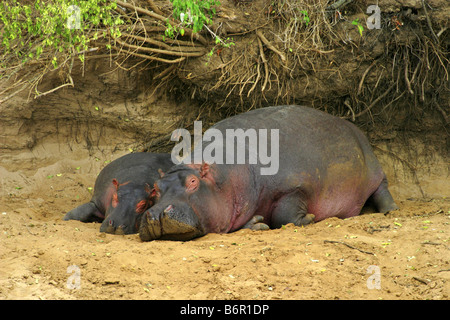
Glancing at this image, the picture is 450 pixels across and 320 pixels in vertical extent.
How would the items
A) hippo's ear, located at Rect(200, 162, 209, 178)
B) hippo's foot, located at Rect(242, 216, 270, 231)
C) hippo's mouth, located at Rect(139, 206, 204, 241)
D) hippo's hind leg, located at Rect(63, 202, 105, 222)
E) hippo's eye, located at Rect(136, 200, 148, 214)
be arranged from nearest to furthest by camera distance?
hippo's mouth, located at Rect(139, 206, 204, 241) → hippo's ear, located at Rect(200, 162, 209, 178) → hippo's foot, located at Rect(242, 216, 270, 231) → hippo's eye, located at Rect(136, 200, 148, 214) → hippo's hind leg, located at Rect(63, 202, 105, 222)

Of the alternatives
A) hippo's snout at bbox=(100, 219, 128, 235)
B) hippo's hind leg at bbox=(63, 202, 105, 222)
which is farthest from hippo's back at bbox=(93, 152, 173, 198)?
hippo's snout at bbox=(100, 219, 128, 235)

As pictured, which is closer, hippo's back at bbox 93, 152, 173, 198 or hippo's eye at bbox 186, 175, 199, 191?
hippo's eye at bbox 186, 175, 199, 191

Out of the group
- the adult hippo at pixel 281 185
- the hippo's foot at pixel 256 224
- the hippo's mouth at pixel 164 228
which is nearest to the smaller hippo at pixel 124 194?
the adult hippo at pixel 281 185

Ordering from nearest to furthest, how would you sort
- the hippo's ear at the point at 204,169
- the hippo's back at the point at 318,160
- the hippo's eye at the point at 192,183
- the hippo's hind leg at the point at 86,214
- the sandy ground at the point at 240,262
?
the sandy ground at the point at 240,262 → the hippo's eye at the point at 192,183 → the hippo's ear at the point at 204,169 → the hippo's back at the point at 318,160 → the hippo's hind leg at the point at 86,214

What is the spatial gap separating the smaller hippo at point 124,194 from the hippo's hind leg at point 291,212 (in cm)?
139

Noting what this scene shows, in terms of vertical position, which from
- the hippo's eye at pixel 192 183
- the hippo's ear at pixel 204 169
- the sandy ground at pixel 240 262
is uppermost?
the hippo's ear at pixel 204 169

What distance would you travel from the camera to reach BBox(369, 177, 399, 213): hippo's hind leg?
7.29 meters

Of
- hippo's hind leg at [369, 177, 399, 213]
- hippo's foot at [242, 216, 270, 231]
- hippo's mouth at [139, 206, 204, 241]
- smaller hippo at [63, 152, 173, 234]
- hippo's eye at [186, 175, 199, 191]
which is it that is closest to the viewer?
hippo's mouth at [139, 206, 204, 241]

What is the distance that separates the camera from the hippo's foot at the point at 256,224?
609cm

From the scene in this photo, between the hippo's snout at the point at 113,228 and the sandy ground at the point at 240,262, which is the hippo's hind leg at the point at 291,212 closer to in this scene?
the sandy ground at the point at 240,262

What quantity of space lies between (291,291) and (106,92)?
5189 millimetres

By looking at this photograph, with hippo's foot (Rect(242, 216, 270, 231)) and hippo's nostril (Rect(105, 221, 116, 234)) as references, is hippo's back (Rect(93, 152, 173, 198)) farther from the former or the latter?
hippo's foot (Rect(242, 216, 270, 231))

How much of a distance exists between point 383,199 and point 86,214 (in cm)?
379

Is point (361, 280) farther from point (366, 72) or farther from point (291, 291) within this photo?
point (366, 72)
